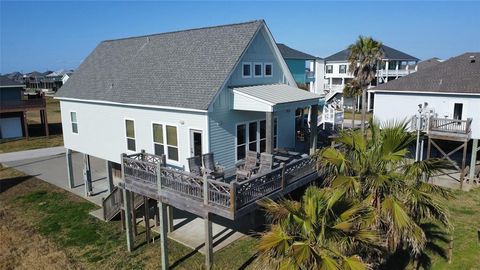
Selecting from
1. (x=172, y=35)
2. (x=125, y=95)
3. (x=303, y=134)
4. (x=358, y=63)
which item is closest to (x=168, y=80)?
(x=125, y=95)

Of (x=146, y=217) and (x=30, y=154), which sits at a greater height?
(x=146, y=217)

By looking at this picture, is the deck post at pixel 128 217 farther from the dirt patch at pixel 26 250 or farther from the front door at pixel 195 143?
the front door at pixel 195 143

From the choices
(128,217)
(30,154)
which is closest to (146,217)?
(128,217)

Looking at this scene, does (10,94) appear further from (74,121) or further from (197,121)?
(197,121)

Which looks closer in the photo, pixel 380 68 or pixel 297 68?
pixel 297 68

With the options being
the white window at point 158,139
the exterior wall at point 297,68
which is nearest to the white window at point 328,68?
the exterior wall at point 297,68

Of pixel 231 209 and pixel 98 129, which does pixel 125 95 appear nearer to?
pixel 98 129
